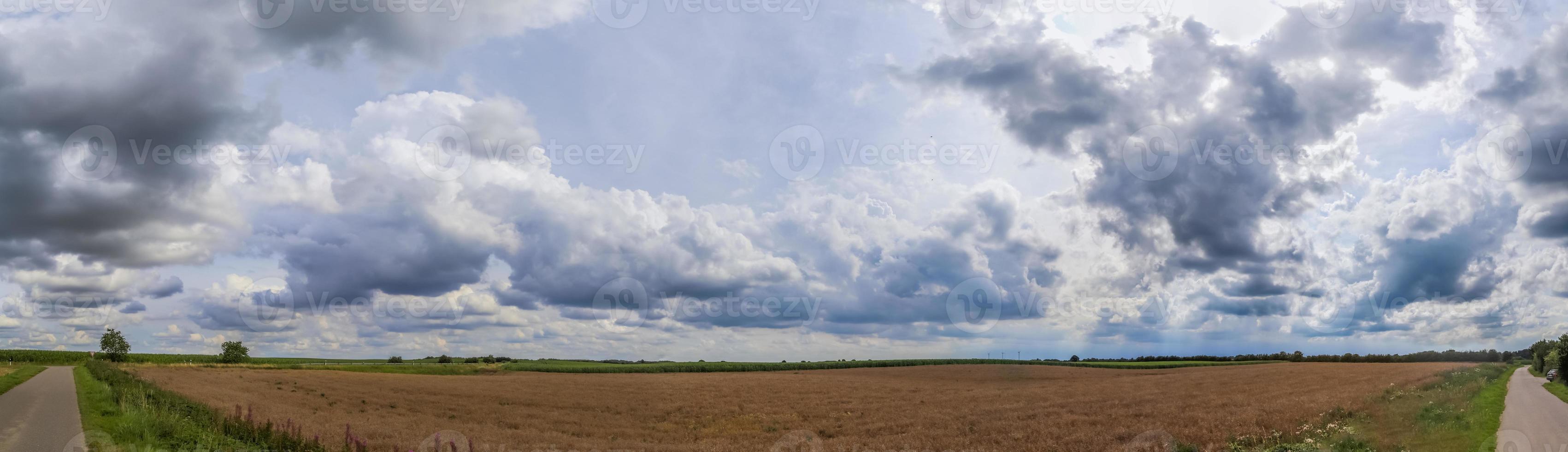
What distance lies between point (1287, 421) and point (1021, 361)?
154610mm

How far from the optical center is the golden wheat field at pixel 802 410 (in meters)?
25.9

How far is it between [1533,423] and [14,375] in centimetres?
11400

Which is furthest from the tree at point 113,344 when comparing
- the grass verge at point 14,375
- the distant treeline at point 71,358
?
the grass verge at point 14,375

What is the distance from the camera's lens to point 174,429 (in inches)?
935

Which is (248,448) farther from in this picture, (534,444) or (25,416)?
(25,416)

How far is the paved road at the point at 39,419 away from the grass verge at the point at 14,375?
2.97 ft

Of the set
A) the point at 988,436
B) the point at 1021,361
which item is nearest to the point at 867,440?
the point at 988,436

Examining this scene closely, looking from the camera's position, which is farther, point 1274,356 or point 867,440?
point 1274,356

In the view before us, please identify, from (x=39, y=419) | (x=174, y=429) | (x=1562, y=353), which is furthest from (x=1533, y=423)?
(x=39, y=419)

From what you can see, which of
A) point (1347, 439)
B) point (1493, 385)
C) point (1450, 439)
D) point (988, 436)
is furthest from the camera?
point (1493, 385)

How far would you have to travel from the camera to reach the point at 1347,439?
73.0 ft

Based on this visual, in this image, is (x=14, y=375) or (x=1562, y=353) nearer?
(x=1562, y=353)

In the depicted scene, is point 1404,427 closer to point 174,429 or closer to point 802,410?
point 802,410

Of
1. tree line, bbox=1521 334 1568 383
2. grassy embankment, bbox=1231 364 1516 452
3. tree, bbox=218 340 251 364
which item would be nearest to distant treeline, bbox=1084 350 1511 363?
tree line, bbox=1521 334 1568 383
